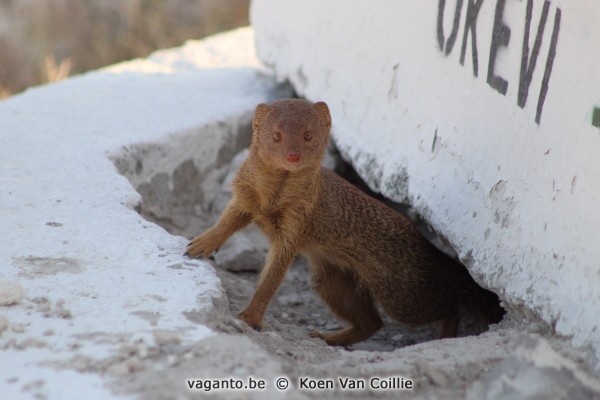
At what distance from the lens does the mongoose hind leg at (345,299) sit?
10.3ft

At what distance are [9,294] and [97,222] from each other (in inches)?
24.0

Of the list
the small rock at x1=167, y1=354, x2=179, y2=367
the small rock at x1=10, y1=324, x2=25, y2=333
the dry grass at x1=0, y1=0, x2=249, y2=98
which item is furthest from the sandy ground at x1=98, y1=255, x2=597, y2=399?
the dry grass at x1=0, y1=0, x2=249, y2=98

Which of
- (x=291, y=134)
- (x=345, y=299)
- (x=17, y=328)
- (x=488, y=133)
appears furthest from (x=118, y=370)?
(x=345, y=299)

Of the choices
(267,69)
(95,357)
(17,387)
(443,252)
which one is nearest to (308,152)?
(443,252)

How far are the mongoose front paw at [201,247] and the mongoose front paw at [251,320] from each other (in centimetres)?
22

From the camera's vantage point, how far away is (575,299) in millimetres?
2061

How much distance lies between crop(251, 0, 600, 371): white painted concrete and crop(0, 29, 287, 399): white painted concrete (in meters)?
0.71

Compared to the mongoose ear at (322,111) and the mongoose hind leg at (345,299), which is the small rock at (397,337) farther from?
the mongoose ear at (322,111)

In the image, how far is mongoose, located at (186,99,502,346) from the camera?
266cm

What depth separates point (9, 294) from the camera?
2.06m

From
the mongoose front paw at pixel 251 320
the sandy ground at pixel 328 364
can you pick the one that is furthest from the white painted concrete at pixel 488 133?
the mongoose front paw at pixel 251 320

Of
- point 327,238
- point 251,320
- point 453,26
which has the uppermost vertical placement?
point 453,26

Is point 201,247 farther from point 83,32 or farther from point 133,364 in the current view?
point 83,32

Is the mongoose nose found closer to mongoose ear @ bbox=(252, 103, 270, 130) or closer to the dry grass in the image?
mongoose ear @ bbox=(252, 103, 270, 130)
